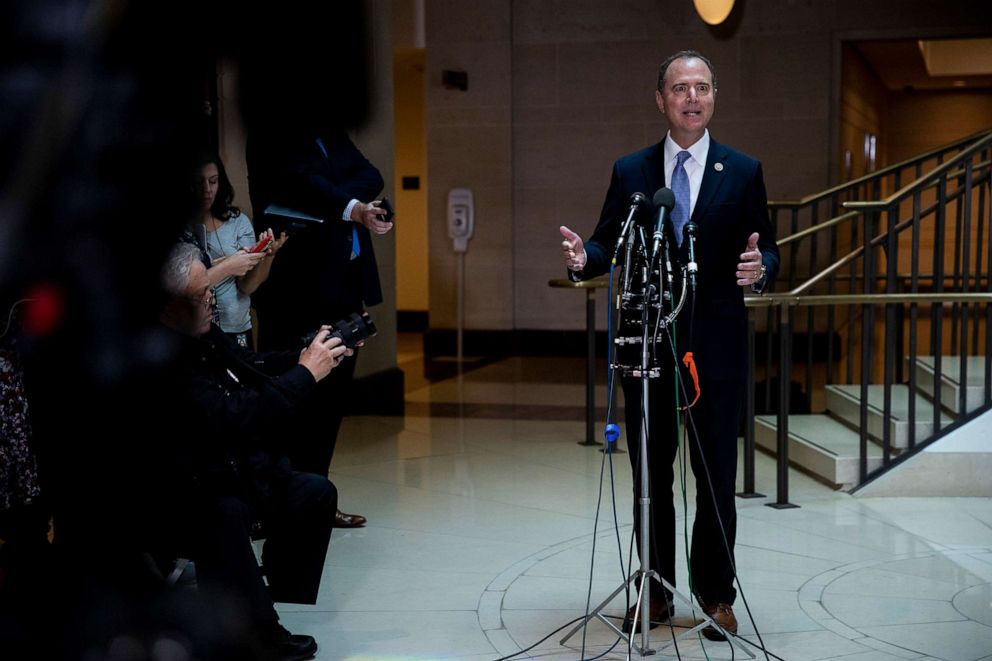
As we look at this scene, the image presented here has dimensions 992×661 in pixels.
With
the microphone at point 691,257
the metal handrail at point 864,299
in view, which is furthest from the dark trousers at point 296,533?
the metal handrail at point 864,299

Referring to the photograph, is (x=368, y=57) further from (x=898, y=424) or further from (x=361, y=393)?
(x=361, y=393)

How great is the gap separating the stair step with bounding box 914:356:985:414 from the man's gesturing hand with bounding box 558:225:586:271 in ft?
9.18

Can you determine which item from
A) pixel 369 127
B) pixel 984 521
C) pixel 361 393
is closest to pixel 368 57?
pixel 369 127

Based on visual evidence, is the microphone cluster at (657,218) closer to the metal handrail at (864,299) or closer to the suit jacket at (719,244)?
the suit jacket at (719,244)

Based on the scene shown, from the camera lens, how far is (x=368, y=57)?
1.01 ft

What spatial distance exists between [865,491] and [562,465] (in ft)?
4.70

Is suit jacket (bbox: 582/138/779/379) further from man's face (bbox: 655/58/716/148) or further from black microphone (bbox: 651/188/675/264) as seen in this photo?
black microphone (bbox: 651/188/675/264)

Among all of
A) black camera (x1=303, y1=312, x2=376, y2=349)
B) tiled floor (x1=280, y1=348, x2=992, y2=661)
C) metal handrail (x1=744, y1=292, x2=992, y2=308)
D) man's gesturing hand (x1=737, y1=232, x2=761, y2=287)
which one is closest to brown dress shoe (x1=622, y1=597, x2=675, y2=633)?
tiled floor (x1=280, y1=348, x2=992, y2=661)

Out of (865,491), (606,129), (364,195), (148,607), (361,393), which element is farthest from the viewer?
(606,129)

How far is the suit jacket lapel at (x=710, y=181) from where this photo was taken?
2.82 meters

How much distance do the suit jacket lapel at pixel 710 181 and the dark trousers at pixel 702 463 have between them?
0.40 metres

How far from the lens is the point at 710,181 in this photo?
2828 millimetres

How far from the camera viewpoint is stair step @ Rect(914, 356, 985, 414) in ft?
16.6

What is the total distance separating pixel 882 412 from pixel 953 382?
1.25 ft
